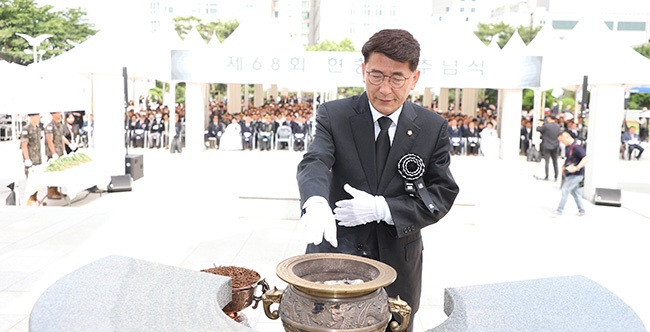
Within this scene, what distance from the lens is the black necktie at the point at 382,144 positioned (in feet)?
8.08

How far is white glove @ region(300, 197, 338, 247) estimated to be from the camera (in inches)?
78.7

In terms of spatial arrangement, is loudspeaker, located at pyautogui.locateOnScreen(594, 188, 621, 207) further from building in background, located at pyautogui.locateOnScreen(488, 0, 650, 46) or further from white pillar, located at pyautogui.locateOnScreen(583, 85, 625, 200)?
building in background, located at pyautogui.locateOnScreen(488, 0, 650, 46)

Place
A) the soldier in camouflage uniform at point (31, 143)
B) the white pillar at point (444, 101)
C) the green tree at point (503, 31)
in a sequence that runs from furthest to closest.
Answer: the green tree at point (503, 31), the white pillar at point (444, 101), the soldier in camouflage uniform at point (31, 143)

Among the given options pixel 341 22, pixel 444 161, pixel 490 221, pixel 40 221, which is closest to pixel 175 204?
pixel 40 221

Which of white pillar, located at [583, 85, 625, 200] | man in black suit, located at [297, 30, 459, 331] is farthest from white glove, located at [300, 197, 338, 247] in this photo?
white pillar, located at [583, 85, 625, 200]

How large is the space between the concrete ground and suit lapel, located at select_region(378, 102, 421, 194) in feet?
8.47

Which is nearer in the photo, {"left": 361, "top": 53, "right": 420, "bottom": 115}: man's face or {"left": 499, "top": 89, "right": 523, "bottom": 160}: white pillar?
{"left": 361, "top": 53, "right": 420, "bottom": 115}: man's face

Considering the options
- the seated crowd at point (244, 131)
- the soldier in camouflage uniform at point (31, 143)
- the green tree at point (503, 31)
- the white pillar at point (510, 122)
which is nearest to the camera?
the soldier in camouflage uniform at point (31, 143)

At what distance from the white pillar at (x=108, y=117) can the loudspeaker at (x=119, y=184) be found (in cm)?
50

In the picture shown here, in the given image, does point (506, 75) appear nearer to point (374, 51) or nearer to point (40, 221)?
point (40, 221)

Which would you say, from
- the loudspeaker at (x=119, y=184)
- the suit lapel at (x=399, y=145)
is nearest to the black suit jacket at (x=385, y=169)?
the suit lapel at (x=399, y=145)

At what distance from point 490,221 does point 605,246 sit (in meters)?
1.90

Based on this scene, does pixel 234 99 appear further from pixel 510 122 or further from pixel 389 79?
pixel 389 79

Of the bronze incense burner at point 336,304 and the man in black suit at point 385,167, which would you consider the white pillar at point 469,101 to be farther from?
the bronze incense burner at point 336,304
